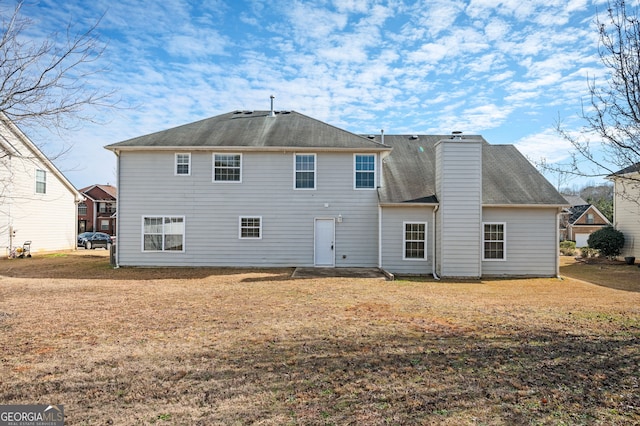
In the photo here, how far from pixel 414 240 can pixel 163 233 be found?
10.3m

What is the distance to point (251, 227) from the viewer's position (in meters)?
16.4

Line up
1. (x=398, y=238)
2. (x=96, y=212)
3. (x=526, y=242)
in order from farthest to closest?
1. (x=96, y=212)
2. (x=398, y=238)
3. (x=526, y=242)

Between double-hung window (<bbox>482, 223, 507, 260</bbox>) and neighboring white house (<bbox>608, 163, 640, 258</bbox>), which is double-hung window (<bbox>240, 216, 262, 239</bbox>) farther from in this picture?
neighboring white house (<bbox>608, 163, 640, 258</bbox>)

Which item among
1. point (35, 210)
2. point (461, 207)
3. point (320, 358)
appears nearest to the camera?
point (320, 358)

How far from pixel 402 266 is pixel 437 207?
8.80ft

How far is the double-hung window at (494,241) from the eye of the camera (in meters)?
15.6

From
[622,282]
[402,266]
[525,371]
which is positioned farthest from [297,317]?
[622,282]

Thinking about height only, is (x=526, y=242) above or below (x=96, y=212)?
below

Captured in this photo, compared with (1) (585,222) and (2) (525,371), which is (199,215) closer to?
(2) (525,371)

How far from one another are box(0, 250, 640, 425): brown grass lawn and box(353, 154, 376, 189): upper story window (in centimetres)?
677

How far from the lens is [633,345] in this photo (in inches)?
237

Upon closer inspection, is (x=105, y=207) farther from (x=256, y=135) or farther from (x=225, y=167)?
(x=256, y=135)

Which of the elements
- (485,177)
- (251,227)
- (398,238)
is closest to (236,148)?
(251,227)

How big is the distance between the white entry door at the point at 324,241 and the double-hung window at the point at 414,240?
2.95m
